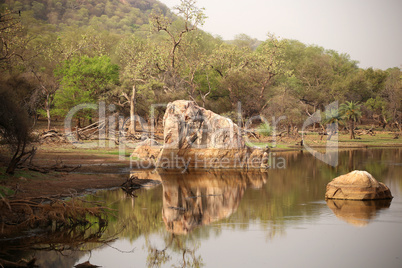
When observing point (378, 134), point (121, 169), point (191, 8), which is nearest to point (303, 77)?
point (378, 134)

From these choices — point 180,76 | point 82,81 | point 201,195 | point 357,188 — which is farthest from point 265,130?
point 357,188

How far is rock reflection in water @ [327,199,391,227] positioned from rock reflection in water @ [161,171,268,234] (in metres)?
3.96

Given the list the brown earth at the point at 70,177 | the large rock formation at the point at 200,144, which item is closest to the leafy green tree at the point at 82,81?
the brown earth at the point at 70,177

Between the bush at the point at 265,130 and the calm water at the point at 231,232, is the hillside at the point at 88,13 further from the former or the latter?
the calm water at the point at 231,232

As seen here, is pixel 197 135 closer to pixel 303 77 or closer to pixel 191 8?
pixel 191 8

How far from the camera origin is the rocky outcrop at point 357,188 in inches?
741

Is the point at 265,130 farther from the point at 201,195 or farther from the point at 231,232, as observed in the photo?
the point at 231,232

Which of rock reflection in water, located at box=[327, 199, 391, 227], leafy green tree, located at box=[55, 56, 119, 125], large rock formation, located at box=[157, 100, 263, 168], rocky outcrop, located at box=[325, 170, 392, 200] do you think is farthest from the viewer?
leafy green tree, located at box=[55, 56, 119, 125]

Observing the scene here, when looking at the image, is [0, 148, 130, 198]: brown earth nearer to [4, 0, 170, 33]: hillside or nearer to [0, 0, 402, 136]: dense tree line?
[0, 0, 402, 136]: dense tree line

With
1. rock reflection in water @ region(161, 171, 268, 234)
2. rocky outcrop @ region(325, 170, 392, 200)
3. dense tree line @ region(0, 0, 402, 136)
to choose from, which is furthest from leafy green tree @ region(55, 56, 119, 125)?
rocky outcrop @ region(325, 170, 392, 200)

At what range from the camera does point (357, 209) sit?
689 inches

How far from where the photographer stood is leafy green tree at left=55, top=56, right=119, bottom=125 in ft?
156

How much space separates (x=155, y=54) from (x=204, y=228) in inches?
1635

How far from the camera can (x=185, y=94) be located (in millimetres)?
53500
